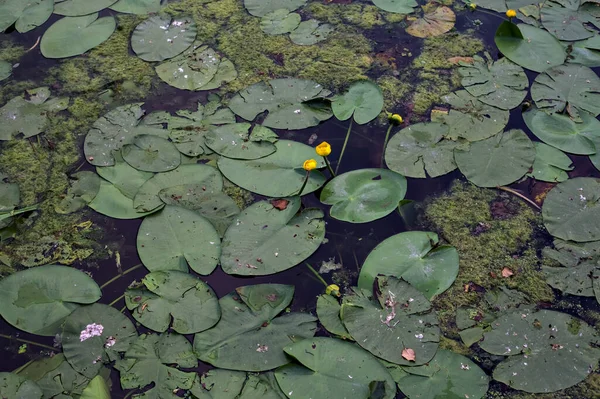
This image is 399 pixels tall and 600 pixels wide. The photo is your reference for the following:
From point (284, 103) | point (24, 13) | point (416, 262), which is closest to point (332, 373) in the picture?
point (416, 262)

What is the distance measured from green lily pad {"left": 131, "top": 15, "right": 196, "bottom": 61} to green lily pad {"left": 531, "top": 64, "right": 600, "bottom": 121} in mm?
2074

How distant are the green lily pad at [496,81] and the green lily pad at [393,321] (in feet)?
4.42

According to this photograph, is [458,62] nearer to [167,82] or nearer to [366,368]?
[167,82]

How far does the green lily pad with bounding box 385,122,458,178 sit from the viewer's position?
271cm

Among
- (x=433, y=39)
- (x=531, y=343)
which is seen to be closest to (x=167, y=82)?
(x=433, y=39)

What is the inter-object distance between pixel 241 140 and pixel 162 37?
3.52ft

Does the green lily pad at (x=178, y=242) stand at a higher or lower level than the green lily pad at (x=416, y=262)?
higher

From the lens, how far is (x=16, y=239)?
2537mm

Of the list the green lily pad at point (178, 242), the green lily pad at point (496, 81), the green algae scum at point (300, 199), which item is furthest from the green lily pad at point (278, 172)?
the green lily pad at point (496, 81)

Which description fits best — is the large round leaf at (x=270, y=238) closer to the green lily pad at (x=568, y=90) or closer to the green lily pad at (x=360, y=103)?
the green lily pad at (x=360, y=103)

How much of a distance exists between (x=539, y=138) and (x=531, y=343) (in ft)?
3.85

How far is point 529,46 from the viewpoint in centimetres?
333

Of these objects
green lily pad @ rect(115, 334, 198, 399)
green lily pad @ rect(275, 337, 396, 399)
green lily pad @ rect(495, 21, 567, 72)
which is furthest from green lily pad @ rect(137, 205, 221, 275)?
green lily pad @ rect(495, 21, 567, 72)

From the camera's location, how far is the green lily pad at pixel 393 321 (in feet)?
6.87
